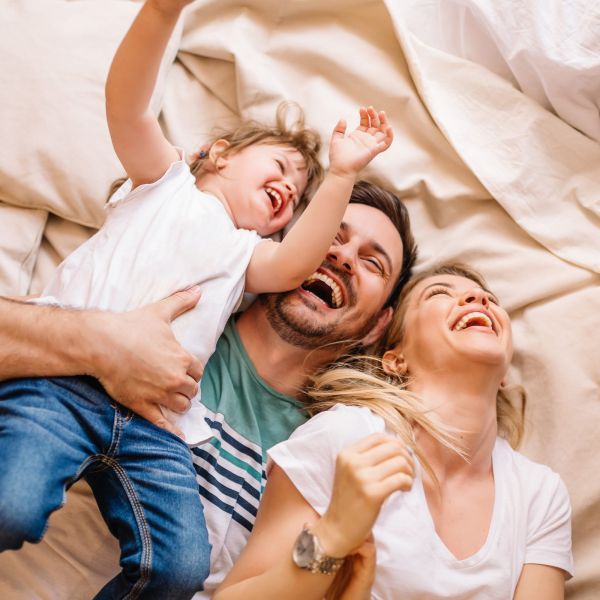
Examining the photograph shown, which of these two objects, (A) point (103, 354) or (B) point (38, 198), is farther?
(B) point (38, 198)

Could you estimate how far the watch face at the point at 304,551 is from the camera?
127cm

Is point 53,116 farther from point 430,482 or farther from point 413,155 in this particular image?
point 430,482

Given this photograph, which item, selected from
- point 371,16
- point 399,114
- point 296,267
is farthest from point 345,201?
point 371,16

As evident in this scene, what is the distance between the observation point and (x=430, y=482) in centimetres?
160

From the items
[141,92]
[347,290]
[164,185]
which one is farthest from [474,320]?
[141,92]

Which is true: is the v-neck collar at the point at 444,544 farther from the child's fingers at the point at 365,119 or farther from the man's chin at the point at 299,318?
the child's fingers at the point at 365,119

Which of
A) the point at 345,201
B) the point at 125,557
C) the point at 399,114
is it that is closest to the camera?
the point at 125,557

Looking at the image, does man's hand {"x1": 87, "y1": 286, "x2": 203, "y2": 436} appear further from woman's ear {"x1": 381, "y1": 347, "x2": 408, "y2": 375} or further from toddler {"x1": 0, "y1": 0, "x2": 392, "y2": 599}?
woman's ear {"x1": 381, "y1": 347, "x2": 408, "y2": 375}

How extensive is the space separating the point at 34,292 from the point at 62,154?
13.9 inches

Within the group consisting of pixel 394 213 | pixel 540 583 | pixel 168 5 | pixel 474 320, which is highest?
pixel 168 5

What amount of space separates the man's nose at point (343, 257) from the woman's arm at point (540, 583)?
2.51ft

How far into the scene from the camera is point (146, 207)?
167 cm

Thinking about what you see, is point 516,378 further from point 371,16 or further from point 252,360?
point 371,16

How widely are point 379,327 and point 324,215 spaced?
42 centimetres
